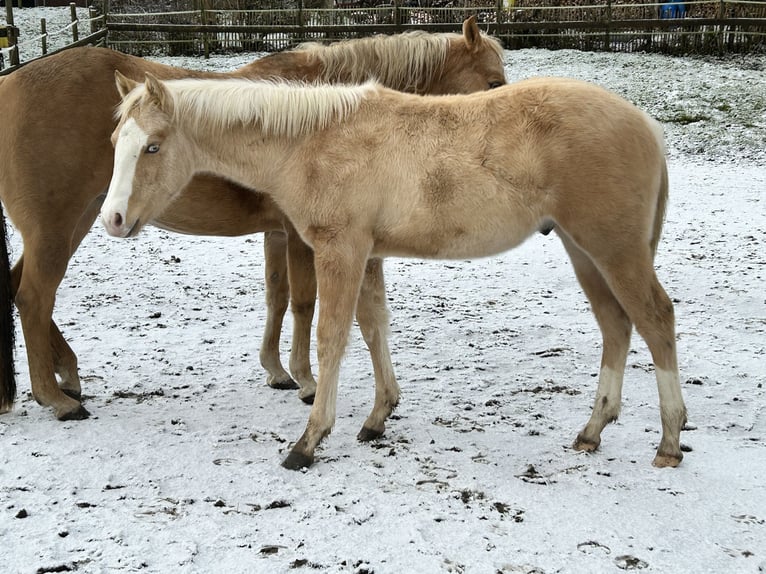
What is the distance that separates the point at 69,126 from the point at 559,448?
3.24 m

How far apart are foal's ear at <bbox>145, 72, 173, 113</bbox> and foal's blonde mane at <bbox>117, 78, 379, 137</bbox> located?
77mm

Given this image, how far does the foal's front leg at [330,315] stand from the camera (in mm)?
3764

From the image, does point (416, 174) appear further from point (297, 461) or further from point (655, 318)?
point (297, 461)

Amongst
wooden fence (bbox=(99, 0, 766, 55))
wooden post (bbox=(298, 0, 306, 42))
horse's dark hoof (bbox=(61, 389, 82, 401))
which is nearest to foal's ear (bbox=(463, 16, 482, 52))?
horse's dark hoof (bbox=(61, 389, 82, 401))

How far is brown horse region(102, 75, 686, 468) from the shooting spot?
362 cm

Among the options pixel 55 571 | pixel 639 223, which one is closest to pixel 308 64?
pixel 639 223

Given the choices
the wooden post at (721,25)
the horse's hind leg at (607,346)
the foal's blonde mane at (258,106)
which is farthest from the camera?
the wooden post at (721,25)

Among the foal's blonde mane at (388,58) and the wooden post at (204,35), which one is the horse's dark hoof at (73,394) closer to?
the foal's blonde mane at (388,58)

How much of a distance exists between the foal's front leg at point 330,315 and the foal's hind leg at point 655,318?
120cm

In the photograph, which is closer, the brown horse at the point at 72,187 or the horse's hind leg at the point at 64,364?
the brown horse at the point at 72,187

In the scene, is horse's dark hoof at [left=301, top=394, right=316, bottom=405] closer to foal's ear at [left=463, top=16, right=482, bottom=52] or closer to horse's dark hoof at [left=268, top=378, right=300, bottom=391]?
horse's dark hoof at [left=268, top=378, right=300, bottom=391]

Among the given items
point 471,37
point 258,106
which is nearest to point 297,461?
point 258,106

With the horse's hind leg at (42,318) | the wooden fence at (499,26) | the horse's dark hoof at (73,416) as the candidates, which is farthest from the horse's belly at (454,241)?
the wooden fence at (499,26)

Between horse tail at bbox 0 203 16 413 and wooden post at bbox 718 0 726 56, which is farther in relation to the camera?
wooden post at bbox 718 0 726 56
